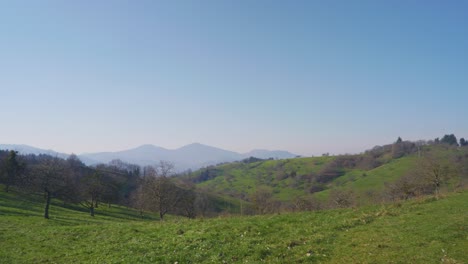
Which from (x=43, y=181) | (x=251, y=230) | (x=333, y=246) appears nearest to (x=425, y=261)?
(x=333, y=246)

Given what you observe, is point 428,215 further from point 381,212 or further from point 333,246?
point 333,246

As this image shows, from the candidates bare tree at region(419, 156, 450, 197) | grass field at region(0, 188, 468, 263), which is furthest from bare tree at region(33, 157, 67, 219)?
bare tree at region(419, 156, 450, 197)

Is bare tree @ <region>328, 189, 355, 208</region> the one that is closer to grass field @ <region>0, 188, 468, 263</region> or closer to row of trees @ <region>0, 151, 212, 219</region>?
row of trees @ <region>0, 151, 212, 219</region>

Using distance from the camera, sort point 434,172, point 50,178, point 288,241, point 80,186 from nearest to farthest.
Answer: point 288,241, point 50,178, point 434,172, point 80,186

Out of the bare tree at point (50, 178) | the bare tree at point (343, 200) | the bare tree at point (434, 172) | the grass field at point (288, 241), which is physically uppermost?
the bare tree at point (434, 172)

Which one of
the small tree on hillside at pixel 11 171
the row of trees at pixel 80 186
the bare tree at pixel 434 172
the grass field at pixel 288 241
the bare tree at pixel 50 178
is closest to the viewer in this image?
the grass field at pixel 288 241

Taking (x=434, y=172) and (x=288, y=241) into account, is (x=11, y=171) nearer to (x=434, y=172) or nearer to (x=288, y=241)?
(x=288, y=241)

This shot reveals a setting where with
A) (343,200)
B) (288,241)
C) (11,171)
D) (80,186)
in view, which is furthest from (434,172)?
(11,171)

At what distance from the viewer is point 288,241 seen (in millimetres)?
15883

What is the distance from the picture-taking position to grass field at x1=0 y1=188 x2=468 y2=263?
538 inches

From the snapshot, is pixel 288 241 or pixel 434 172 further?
pixel 434 172

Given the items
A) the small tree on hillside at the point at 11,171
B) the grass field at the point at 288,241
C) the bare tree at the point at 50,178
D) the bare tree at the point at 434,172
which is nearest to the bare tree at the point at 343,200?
the bare tree at the point at 434,172

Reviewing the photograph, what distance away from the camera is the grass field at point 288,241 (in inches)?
538

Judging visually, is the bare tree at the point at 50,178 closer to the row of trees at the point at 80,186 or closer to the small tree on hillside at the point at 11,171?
the row of trees at the point at 80,186
